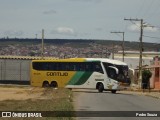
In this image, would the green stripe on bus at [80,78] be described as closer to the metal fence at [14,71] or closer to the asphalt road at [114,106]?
the asphalt road at [114,106]

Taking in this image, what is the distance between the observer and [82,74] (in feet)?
174

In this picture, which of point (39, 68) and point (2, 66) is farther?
point (2, 66)

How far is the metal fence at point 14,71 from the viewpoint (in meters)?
77.6

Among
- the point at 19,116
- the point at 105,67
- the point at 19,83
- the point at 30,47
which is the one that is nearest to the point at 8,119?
the point at 19,116

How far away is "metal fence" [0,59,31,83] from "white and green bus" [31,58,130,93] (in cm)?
2132

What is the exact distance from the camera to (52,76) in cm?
5494

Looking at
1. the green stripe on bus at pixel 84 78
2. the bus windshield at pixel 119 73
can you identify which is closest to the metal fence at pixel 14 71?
the green stripe on bus at pixel 84 78

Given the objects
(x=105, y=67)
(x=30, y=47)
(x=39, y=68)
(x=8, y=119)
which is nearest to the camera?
(x=8, y=119)

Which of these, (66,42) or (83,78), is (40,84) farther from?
(66,42)

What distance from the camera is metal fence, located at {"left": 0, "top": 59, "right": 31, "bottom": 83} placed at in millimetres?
77625

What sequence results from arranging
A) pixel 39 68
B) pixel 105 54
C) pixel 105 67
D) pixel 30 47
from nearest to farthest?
1. pixel 105 67
2. pixel 39 68
3. pixel 105 54
4. pixel 30 47

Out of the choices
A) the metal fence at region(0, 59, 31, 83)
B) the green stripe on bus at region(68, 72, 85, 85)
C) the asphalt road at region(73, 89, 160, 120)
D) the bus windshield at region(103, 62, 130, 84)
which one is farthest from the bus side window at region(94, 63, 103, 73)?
the metal fence at region(0, 59, 31, 83)

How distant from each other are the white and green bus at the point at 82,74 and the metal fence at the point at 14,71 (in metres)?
21.3

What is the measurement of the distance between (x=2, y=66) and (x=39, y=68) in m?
23.7
